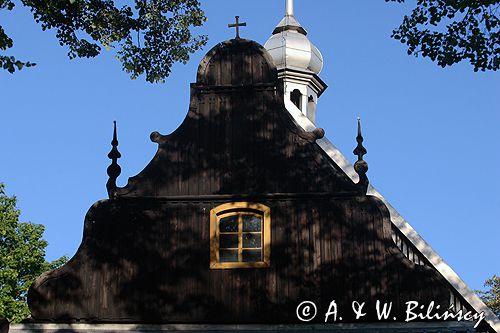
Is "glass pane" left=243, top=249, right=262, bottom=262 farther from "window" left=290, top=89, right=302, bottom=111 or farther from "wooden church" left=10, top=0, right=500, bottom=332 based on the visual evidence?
"window" left=290, top=89, right=302, bottom=111

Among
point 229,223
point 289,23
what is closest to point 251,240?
point 229,223

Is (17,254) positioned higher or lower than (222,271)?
higher

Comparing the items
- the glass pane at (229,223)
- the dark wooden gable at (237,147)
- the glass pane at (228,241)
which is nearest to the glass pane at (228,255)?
the glass pane at (228,241)

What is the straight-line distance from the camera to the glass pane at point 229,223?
20.1 meters

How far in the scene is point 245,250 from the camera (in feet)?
65.2

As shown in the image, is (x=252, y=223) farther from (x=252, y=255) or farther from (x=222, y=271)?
(x=222, y=271)

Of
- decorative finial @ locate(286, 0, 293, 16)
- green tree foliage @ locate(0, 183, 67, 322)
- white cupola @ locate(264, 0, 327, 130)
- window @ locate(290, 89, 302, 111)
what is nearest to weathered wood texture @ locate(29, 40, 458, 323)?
window @ locate(290, 89, 302, 111)

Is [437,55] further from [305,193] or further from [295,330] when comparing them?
[295,330]

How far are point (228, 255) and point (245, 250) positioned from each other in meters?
0.38

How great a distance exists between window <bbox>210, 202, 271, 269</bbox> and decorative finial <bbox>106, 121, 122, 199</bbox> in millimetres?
2338

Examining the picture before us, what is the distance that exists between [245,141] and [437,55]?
210 inches

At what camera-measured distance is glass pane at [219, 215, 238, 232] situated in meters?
20.1

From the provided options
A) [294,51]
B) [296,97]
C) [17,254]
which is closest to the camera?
[296,97]

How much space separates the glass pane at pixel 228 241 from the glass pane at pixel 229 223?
0.48 feet
